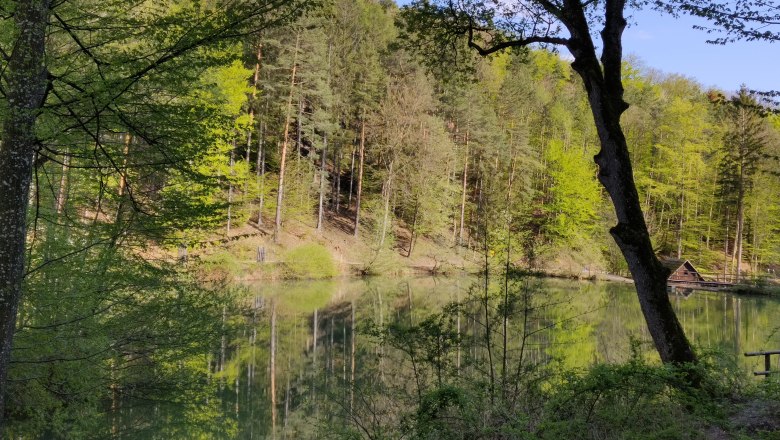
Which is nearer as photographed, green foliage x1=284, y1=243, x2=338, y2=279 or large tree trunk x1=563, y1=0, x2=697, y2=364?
large tree trunk x1=563, y1=0, x2=697, y2=364

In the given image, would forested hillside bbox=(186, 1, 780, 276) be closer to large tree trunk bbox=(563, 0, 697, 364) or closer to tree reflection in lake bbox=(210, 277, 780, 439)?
tree reflection in lake bbox=(210, 277, 780, 439)

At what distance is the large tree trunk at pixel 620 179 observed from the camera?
544 centimetres

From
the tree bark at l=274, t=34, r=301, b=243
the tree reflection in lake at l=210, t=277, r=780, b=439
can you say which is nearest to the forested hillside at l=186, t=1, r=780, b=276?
the tree bark at l=274, t=34, r=301, b=243

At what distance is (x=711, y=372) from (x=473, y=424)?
2816 millimetres

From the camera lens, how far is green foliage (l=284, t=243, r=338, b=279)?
2570 cm

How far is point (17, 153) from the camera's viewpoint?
147 inches

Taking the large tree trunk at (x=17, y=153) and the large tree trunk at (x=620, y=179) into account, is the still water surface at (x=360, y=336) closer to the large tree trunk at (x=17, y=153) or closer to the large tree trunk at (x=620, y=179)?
the large tree trunk at (x=620, y=179)

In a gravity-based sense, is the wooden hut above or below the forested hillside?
below

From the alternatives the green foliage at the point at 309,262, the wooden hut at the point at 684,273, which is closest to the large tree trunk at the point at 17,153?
the green foliage at the point at 309,262

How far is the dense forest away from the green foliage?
290 cm

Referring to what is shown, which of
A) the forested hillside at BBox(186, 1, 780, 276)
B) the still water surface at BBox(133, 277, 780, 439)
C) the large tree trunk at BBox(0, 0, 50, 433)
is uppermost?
the forested hillside at BBox(186, 1, 780, 276)

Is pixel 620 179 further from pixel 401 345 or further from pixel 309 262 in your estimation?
pixel 309 262

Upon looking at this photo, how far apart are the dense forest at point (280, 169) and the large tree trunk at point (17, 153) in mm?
53

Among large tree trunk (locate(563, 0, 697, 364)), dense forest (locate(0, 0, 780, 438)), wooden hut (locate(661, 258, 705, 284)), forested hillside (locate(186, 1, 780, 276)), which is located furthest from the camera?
wooden hut (locate(661, 258, 705, 284))
